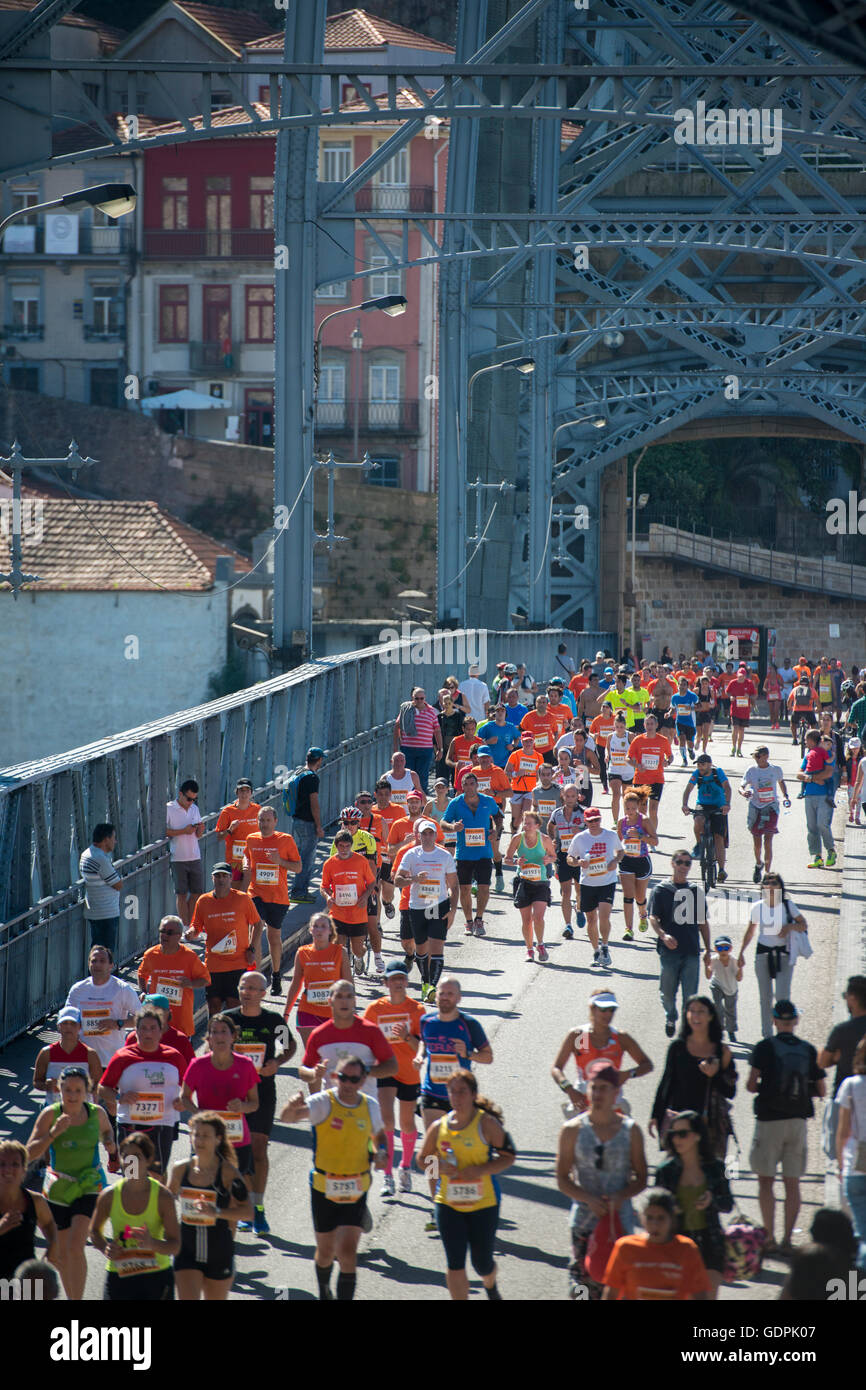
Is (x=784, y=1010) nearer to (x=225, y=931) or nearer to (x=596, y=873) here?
(x=225, y=931)

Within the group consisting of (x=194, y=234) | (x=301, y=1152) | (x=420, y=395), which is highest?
(x=194, y=234)

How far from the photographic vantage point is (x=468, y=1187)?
32.4 ft

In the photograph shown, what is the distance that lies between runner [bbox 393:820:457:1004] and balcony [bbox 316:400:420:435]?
55.8 metres

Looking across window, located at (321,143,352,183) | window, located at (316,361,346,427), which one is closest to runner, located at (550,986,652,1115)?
window, located at (316,361,346,427)

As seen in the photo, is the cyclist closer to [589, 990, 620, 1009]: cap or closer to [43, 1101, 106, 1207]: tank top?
[589, 990, 620, 1009]: cap

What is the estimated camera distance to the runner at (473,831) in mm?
19438

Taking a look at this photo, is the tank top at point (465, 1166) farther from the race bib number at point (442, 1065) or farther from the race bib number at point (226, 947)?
the race bib number at point (226, 947)

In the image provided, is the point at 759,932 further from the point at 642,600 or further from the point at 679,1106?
the point at 642,600

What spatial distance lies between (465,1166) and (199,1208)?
1.35 metres

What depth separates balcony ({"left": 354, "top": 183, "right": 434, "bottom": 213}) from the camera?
73.0 metres

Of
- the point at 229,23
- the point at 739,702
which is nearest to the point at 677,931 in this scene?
the point at 739,702
